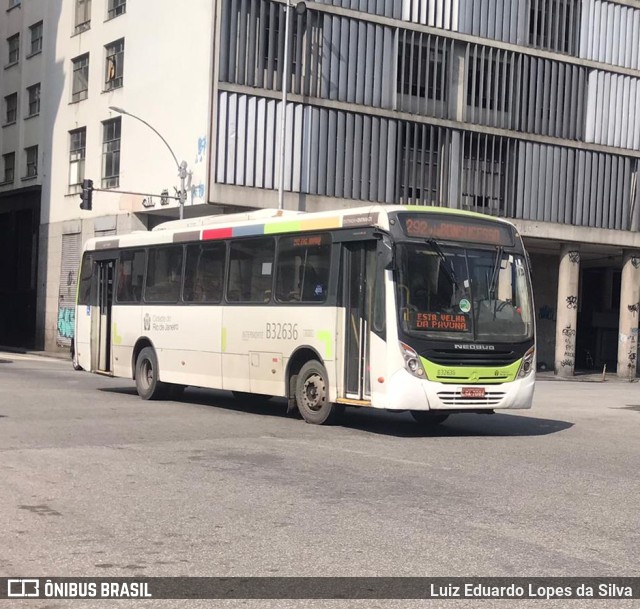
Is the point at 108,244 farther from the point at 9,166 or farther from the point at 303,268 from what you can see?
the point at 9,166

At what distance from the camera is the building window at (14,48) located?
51844 millimetres

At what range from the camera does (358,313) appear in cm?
1463

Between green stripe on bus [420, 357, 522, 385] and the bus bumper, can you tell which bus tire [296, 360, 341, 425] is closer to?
the bus bumper

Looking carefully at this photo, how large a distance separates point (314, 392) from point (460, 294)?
2.67 m

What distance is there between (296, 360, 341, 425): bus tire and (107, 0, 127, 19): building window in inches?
1206

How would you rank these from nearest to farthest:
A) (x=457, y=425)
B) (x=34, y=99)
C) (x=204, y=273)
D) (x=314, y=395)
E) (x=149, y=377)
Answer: (x=314, y=395)
(x=457, y=425)
(x=204, y=273)
(x=149, y=377)
(x=34, y=99)

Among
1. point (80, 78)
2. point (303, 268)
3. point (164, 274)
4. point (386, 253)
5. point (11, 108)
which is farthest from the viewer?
point (11, 108)

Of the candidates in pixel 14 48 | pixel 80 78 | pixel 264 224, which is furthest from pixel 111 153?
pixel 264 224

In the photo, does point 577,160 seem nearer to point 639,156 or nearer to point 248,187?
point 639,156

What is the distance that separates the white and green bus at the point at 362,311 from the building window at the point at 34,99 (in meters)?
34.0

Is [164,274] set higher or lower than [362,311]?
higher

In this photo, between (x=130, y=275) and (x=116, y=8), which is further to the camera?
(x=116, y=8)

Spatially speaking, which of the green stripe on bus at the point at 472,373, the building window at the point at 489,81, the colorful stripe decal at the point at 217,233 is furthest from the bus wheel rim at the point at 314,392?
the building window at the point at 489,81

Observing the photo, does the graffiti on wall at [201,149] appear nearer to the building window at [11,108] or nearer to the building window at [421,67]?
the building window at [421,67]
